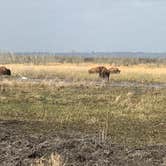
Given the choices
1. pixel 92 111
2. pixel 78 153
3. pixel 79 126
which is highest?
pixel 78 153

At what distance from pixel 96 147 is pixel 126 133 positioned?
656cm

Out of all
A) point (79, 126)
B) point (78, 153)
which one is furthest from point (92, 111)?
point (78, 153)

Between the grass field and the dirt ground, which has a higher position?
the dirt ground

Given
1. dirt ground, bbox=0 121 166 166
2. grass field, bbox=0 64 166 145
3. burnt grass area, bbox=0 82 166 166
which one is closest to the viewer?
dirt ground, bbox=0 121 166 166

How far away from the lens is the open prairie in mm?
10422

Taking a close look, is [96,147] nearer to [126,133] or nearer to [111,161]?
[111,161]

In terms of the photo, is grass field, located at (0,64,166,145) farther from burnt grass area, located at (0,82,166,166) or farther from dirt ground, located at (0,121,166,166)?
dirt ground, located at (0,121,166,166)

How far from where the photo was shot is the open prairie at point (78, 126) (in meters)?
10.4

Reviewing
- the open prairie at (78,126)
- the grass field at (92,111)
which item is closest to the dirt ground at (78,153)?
the open prairie at (78,126)

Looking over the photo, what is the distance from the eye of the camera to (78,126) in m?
18.5

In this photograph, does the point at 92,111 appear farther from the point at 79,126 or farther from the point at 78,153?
the point at 78,153

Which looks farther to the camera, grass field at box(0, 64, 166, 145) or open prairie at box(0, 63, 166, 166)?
grass field at box(0, 64, 166, 145)

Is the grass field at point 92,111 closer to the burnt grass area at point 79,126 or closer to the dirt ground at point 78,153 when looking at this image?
the burnt grass area at point 79,126

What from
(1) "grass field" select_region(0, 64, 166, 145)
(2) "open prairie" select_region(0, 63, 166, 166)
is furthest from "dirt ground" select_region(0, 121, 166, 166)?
(1) "grass field" select_region(0, 64, 166, 145)
